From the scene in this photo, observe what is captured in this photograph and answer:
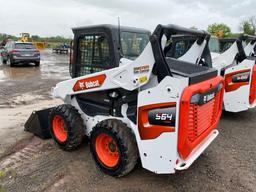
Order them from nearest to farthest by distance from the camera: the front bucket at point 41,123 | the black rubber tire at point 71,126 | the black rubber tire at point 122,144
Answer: the black rubber tire at point 122,144 < the black rubber tire at point 71,126 < the front bucket at point 41,123

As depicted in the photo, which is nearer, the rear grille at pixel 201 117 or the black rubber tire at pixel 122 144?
the rear grille at pixel 201 117

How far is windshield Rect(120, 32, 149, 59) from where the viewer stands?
3502mm

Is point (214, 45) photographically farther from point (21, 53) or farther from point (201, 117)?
point (21, 53)

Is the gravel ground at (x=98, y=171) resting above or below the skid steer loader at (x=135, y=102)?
below

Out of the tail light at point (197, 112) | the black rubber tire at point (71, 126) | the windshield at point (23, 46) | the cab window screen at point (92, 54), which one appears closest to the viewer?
the tail light at point (197, 112)

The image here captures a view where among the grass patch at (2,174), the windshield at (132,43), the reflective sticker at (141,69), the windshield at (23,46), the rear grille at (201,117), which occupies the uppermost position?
the windshield at (23,46)

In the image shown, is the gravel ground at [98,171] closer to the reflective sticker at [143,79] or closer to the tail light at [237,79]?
the tail light at [237,79]

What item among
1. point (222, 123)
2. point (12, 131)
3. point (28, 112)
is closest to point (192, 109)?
point (222, 123)

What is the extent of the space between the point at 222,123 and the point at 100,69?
11.3 feet

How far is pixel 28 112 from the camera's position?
20.0 feet

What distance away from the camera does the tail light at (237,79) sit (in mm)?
5508

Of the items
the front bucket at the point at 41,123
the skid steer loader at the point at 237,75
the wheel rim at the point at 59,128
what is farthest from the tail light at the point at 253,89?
the front bucket at the point at 41,123

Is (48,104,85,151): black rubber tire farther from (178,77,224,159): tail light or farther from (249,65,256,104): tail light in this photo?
(249,65,256,104): tail light

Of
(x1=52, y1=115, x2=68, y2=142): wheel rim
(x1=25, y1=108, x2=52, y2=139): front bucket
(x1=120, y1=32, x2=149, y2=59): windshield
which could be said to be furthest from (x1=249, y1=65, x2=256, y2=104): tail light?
(x1=25, y1=108, x2=52, y2=139): front bucket
